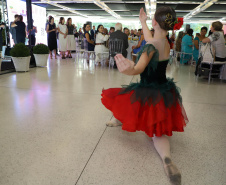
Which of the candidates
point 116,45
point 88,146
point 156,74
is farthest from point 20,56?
point 156,74

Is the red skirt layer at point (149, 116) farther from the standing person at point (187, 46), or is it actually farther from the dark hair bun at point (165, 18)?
the standing person at point (187, 46)

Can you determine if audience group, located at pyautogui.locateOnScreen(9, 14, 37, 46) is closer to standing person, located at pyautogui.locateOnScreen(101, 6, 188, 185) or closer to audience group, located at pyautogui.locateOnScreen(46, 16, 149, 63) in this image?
audience group, located at pyautogui.locateOnScreen(46, 16, 149, 63)

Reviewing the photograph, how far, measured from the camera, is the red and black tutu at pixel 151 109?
1.47 m

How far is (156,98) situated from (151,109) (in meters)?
0.09

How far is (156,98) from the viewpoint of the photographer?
4.83 feet

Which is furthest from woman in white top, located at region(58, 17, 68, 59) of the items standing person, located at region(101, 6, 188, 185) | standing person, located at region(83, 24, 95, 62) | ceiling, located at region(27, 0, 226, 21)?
standing person, located at region(101, 6, 188, 185)

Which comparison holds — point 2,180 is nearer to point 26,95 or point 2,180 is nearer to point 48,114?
point 48,114

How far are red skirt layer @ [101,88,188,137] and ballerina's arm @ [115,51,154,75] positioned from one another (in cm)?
28

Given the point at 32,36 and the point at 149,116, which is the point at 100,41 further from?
the point at 149,116

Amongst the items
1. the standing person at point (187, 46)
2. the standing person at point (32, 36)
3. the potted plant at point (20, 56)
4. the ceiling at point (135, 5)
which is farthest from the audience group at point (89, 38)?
the ceiling at point (135, 5)

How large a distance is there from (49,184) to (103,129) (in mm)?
848

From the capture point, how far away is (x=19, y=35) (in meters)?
6.47

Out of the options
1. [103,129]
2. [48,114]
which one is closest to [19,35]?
[48,114]

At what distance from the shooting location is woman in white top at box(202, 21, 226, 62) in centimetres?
405
